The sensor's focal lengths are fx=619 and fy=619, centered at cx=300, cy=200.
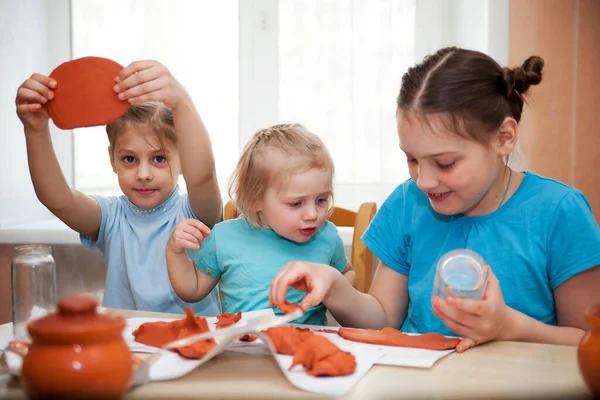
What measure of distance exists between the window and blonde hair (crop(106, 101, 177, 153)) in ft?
3.63

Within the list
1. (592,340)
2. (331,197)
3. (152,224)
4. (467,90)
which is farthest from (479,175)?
(152,224)

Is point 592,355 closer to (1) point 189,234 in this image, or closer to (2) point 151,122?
(1) point 189,234

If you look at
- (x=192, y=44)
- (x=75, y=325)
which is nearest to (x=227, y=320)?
(x=75, y=325)

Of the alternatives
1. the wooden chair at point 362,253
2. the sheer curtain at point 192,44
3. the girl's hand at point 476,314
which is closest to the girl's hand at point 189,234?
the wooden chair at point 362,253

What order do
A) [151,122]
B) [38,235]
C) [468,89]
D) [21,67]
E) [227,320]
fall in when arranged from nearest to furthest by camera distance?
[227,320]
[468,89]
[151,122]
[38,235]
[21,67]

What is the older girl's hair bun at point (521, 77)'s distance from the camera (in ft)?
3.54

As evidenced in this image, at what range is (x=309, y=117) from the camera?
2.50 metres

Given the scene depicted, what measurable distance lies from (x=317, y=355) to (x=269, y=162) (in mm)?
→ 598

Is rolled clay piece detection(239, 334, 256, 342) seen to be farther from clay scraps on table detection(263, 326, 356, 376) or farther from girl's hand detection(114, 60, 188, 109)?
girl's hand detection(114, 60, 188, 109)

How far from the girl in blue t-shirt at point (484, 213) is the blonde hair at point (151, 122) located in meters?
0.59

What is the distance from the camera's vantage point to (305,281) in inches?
38.1

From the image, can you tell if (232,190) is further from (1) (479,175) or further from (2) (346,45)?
(2) (346,45)

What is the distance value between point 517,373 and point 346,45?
1905 mm

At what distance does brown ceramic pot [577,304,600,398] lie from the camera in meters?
0.55
